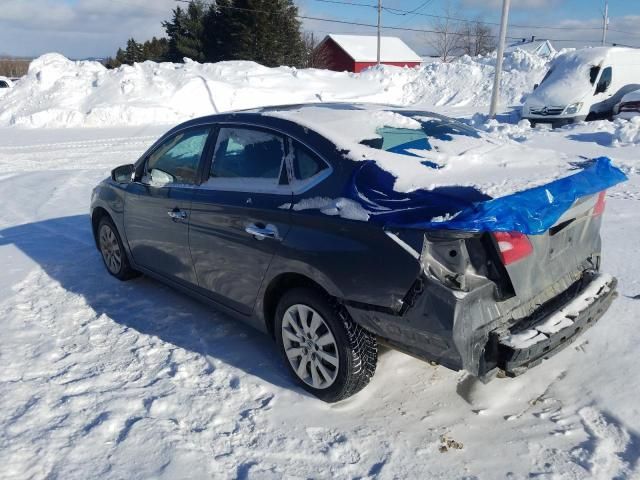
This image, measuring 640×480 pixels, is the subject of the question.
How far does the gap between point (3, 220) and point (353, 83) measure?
821 inches

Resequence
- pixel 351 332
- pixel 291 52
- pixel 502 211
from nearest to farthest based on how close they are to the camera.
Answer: pixel 502 211 → pixel 351 332 → pixel 291 52

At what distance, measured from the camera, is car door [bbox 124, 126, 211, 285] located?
13.5ft

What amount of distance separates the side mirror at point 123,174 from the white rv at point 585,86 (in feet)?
40.6

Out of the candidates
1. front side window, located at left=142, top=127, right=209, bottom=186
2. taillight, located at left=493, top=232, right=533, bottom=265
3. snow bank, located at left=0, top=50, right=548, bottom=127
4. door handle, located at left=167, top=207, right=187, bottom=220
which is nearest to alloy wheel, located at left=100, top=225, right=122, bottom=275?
front side window, located at left=142, top=127, right=209, bottom=186

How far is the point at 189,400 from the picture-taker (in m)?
3.33

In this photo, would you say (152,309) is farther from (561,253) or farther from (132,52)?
(132,52)

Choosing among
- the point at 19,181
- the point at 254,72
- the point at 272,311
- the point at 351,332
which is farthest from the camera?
the point at 254,72

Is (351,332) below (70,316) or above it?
above

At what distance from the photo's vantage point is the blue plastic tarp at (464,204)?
100 inches

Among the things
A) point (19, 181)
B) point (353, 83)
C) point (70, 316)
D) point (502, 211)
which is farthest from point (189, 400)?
point (353, 83)

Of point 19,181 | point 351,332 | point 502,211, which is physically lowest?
point 19,181

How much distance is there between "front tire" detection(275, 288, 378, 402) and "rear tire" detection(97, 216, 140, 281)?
2388 mm

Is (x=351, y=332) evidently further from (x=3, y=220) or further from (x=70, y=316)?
(x=3, y=220)

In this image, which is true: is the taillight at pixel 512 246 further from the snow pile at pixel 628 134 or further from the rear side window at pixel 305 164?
the snow pile at pixel 628 134
